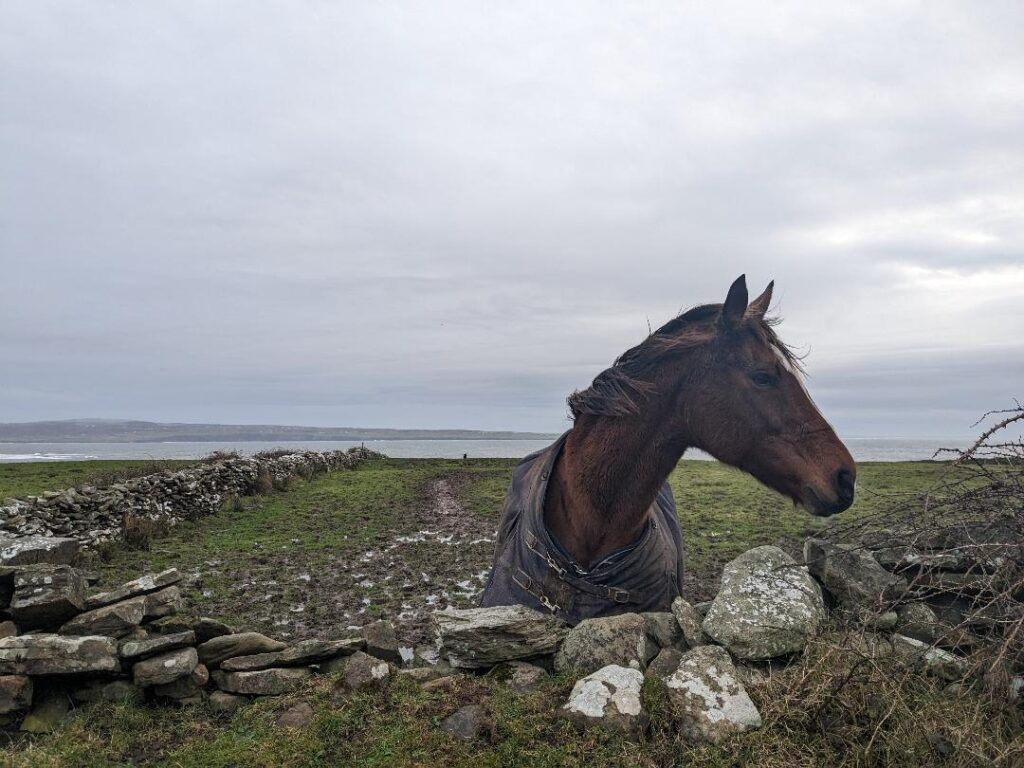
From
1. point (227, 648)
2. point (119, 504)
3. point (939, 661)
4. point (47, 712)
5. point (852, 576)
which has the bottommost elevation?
point (119, 504)

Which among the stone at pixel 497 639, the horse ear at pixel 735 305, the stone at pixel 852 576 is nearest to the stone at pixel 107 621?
the stone at pixel 497 639

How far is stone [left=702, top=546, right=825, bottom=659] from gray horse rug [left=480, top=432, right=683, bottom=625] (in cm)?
69

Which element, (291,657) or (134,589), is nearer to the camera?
(291,657)

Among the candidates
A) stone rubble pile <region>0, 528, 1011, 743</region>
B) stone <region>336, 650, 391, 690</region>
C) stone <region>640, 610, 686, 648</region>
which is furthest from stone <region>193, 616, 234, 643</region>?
stone <region>640, 610, 686, 648</region>

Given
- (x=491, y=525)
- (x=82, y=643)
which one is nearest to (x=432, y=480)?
(x=491, y=525)

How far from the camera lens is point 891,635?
3.10 m

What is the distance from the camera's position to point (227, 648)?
12.6ft

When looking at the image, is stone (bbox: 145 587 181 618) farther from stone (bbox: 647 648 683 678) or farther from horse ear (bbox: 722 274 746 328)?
horse ear (bbox: 722 274 746 328)

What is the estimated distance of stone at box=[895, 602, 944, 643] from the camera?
3.15m

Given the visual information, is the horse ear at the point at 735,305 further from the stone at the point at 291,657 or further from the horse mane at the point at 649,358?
the stone at the point at 291,657

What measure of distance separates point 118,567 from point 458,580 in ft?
21.6

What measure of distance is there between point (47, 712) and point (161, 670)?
0.68 m

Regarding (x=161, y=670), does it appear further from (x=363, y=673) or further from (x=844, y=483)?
(x=844, y=483)

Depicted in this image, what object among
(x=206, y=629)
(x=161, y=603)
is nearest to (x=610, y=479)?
(x=206, y=629)
